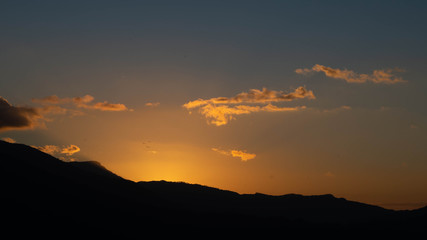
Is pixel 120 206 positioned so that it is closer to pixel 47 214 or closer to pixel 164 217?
pixel 164 217

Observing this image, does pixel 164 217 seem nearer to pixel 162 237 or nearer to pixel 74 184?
pixel 162 237

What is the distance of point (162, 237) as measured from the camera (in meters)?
177

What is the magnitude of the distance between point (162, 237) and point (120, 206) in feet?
94.8

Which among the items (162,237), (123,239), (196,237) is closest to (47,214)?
(123,239)

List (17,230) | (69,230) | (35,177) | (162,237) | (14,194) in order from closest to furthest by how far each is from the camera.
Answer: (17,230)
(69,230)
(14,194)
(162,237)
(35,177)

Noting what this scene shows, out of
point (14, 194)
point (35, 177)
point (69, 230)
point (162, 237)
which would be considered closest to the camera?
point (69, 230)

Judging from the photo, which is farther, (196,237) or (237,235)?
(237,235)

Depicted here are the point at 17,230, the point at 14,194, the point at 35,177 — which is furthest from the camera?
the point at 35,177

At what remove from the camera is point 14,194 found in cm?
16550

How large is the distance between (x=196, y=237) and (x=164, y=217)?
1994cm

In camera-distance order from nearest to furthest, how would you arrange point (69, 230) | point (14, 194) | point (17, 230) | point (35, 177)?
point (17, 230) → point (69, 230) → point (14, 194) → point (35, 177)

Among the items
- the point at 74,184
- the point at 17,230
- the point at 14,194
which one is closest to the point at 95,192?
the point at 74,184

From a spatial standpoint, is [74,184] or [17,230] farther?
[74,184]

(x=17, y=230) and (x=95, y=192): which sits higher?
(x=95, y=192)
